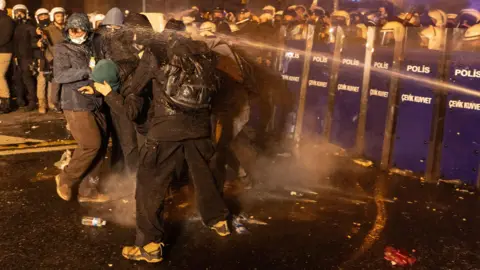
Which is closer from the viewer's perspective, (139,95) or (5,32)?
(139,95)

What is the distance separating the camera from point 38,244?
450cm

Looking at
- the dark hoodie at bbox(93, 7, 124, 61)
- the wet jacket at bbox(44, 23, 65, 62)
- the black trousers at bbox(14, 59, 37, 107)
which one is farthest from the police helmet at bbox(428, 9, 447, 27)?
the black trousers at bbox(14, 59, 37, 107)

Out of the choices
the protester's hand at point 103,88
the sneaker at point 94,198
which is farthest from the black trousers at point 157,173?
the sneaker at point 94,198

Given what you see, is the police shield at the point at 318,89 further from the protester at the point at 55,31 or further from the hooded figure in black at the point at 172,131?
the protester at the point at 55,31

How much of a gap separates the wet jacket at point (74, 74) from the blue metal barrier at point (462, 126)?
4.58 meters

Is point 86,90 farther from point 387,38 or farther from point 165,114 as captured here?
point 387,38

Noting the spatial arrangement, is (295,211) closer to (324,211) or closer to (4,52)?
(324,211)

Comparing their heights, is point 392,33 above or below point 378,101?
above

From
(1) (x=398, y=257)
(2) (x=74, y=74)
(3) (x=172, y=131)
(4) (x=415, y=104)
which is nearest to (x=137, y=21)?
(2) (x=74, y=74)

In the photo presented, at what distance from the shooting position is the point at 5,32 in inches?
427

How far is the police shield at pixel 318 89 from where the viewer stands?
8117mm

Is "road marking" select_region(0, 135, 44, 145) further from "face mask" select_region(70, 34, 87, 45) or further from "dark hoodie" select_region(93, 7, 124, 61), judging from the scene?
"face mask" select_region(70, 34, 87, 45)

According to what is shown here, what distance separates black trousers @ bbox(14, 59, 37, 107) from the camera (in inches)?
441

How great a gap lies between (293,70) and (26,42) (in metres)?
6.22
